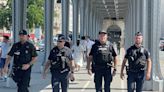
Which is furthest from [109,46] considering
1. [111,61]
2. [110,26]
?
[110,26]

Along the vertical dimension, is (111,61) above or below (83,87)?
above

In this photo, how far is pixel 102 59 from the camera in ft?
38.0

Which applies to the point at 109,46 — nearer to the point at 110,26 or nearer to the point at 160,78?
the point at 160,78

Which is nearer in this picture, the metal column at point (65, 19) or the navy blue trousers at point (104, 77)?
the navy blue trousers at point (104, 77)

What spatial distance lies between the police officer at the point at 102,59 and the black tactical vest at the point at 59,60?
0.71 metres

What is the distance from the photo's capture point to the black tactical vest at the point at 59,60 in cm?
1134

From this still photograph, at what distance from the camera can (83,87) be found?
57.6ft

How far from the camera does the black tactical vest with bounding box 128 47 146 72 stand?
37.0 ft

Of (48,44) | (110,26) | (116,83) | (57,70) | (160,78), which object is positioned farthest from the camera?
(110,26)

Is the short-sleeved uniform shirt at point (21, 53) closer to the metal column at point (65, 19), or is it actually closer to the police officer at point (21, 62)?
the police officer at point (21, 62)

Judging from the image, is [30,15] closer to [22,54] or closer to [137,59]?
[22,54]

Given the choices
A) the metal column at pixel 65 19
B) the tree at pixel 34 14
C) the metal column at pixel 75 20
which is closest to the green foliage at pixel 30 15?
the tree at pixel 34 14

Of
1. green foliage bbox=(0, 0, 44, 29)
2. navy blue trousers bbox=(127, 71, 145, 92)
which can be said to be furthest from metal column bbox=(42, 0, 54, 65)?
green foliage bbox=(0, 0, 44, 29)

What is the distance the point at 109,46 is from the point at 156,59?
550 cm
